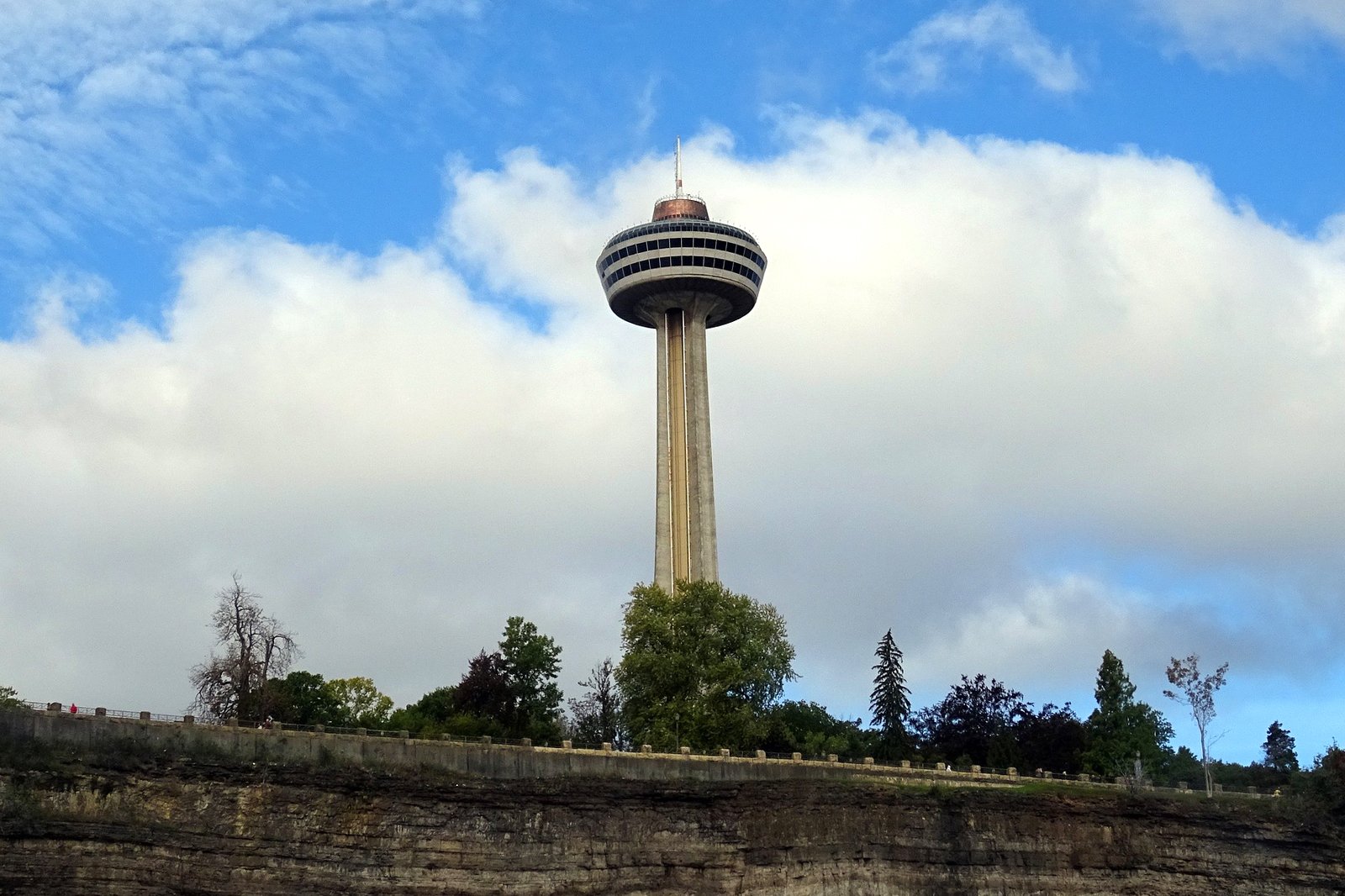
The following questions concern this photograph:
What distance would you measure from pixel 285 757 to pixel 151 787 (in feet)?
15.3

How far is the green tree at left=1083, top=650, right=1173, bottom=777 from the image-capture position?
82.6 metres

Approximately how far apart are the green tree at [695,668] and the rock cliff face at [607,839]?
52.0 ft

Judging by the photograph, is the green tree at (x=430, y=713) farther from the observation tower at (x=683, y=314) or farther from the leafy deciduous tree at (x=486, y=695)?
the observation tower at (x=683, y=314)

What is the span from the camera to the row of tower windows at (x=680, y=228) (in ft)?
370

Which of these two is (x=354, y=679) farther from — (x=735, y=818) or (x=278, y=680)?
(x=735, y=818)

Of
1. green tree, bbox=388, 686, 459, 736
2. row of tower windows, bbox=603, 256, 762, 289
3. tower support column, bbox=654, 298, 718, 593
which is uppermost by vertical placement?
row of tower windows, bbox=603, 256, 762, 289

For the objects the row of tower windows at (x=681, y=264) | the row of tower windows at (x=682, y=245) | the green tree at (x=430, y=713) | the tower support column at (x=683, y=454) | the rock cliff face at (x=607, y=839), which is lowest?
the rock cliff face at (x=607, y=839)

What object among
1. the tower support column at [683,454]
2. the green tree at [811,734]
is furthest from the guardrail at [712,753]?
the tower support column at [683,454]

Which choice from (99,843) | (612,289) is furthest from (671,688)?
(612,289)

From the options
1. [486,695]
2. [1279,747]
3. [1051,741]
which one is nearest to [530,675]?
[486,695]

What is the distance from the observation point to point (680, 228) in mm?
112562

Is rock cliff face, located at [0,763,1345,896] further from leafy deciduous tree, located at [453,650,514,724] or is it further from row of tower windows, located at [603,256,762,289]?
row of tower windows, located at [603,256,762,289]

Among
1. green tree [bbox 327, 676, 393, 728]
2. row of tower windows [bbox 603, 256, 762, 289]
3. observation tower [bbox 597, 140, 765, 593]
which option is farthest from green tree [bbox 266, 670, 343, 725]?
row of tower windows [bbox 603, 256, 762, 289]

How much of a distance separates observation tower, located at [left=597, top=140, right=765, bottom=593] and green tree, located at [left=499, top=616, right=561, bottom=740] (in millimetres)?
28177
